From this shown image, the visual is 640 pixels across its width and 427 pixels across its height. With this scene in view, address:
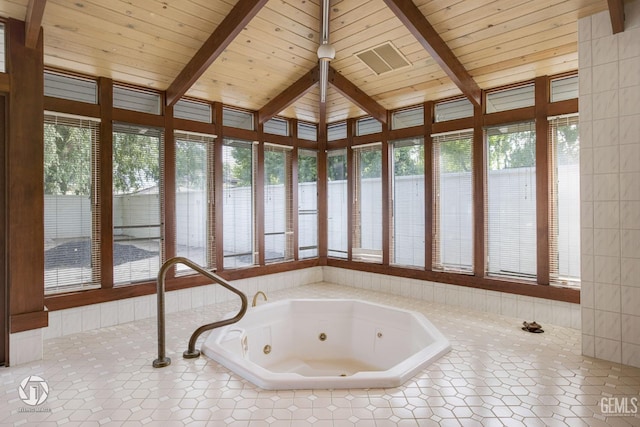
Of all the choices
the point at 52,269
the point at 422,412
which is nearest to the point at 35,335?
the point at 52,269

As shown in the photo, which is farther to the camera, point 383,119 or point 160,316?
point 383,119

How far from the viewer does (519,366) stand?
2.69m

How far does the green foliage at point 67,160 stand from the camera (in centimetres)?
341

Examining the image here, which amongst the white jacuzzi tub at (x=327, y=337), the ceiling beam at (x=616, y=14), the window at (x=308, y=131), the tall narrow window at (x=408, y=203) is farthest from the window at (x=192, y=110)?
the ceiling beam at (x=616, y=14)

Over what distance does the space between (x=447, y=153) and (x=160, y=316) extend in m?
3.68

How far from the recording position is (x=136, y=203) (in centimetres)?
395

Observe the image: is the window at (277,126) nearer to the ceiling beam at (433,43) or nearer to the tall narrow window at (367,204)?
the tall narrow window at (367,204)

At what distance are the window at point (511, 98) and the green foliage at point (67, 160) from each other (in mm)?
4358

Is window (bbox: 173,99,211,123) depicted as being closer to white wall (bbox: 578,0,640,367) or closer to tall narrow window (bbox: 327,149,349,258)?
tall narrow window (bbox: 327,149,349,258)

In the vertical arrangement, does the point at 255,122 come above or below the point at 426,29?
below

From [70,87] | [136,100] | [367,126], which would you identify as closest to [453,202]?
[367,126]

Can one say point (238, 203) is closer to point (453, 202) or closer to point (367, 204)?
point (367, 204)

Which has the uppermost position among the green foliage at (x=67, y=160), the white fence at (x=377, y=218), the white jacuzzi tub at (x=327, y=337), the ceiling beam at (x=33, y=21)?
the ceiling beam at (x=33, y=21)

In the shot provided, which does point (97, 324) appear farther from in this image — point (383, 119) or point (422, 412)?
point (383, 119)
